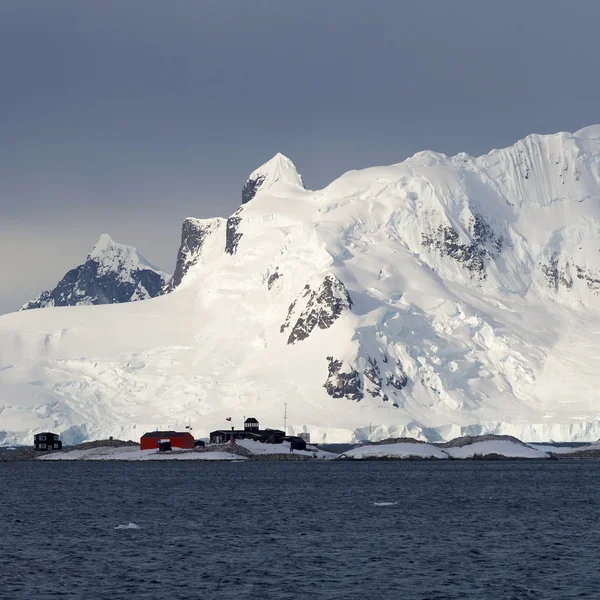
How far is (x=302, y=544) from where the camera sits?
10062 cm

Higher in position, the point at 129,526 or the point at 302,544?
the point at 129,526

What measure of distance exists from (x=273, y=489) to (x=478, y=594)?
298ft

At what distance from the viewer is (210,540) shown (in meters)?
104

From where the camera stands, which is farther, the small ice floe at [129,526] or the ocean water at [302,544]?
the small ice floe at [129,526]

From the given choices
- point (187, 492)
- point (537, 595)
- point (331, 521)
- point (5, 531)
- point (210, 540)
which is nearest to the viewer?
point (537, 595)

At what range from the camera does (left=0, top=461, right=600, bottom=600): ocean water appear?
80062mm

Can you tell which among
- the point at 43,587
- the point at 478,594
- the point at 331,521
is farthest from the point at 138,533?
the point at 478,594

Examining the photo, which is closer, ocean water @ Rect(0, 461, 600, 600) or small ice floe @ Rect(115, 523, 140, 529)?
ocean water @ Rect(0, 461, 600, 600)

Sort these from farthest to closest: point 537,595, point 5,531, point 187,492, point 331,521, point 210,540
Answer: point 187,492, point 331,521, point 5,531, point 210,540, point 537,595

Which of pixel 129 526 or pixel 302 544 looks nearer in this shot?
pixel 302 544

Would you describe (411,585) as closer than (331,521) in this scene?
Yes

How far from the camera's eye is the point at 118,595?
7731cm

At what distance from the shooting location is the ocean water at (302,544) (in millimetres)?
80062

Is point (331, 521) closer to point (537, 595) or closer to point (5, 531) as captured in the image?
point (5, 531)
